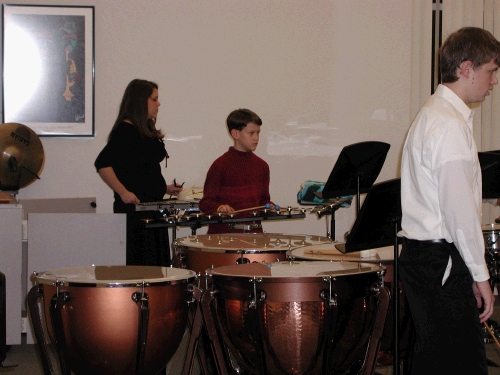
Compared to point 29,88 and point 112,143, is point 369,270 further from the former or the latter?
point 29,88

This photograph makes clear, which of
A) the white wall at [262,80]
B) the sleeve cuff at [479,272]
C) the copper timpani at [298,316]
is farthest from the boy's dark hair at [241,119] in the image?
the sleeve cuff at [479,272]

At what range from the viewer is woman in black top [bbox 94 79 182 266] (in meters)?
3.76

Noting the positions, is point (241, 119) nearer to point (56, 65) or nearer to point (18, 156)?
point (18, 156)

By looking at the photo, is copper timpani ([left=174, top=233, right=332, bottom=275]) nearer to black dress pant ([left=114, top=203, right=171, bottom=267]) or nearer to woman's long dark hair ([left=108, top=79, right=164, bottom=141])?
black dress pant ([left=114, top=203, right=171, bottom=267])

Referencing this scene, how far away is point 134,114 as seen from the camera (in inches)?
150

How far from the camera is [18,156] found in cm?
429

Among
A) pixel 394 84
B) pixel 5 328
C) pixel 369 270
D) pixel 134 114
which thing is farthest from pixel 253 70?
pixel 369 270

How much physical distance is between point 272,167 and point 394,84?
1081 mm

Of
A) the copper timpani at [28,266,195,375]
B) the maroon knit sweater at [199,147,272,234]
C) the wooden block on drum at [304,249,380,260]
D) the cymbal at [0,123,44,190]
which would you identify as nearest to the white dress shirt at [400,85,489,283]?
the wooden block on drum at [304,249,380,260]

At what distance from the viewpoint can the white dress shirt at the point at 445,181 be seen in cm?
181

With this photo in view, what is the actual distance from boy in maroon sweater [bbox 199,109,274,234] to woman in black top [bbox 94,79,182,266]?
327 mm

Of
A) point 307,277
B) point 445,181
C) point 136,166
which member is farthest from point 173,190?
point 445,181

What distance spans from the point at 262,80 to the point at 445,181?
3.22 meters

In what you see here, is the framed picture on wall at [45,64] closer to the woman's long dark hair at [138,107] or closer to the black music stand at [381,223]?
the woman's long dark hair at [138,107]
